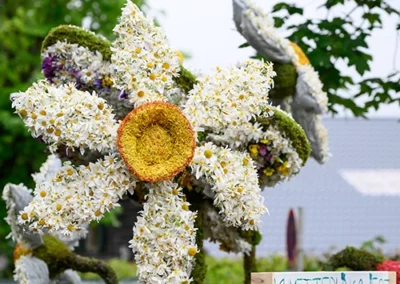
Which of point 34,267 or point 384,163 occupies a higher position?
point 384,163

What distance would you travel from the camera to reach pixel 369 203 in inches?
605

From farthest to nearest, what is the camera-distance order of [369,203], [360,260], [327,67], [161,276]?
[369,203] → [327,67] → [360,260] → [161,276]

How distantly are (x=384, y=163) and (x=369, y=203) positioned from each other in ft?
3.85

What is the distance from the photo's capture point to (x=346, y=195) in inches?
611

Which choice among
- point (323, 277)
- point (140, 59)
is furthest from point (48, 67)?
point (323, 277)

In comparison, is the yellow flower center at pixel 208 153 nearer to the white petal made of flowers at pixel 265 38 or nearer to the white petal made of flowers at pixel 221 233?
the white petal made of flowers at pixel 221 233

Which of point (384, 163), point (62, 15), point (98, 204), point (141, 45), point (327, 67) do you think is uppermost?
point (62, 15)

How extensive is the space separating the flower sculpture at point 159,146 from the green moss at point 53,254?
893 millimetres

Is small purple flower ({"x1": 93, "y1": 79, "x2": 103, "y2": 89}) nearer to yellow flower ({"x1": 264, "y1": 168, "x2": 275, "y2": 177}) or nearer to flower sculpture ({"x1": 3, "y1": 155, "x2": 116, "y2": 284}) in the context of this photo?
flower sculpture ({"x1": 3, "y1": 155, "x2": 116, "y2": 284})

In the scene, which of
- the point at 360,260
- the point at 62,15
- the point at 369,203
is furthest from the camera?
the point at 369,203

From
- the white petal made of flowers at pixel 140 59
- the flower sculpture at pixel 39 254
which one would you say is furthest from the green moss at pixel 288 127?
the flower sculpture at pixel 39 254

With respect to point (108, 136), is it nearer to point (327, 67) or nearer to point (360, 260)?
point (360, 260)

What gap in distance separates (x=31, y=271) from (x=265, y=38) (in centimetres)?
198

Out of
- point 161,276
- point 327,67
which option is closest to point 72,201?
point 161,276
